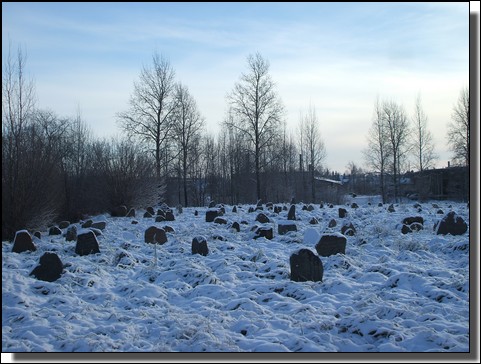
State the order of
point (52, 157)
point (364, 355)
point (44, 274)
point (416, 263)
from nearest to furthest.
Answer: point (364, 355) < point (44, 274) < point (416, 263) < point (52, 157)

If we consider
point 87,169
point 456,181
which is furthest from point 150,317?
point 456,181

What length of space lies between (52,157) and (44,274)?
8676mm

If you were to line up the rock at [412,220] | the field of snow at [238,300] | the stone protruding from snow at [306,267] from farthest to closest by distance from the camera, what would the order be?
the rock at [412,220] → the stone protruding from snow at [306,267] → the field of snow at [238,300]

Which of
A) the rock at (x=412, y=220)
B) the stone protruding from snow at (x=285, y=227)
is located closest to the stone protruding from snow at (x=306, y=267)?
the stone protruding from snow at (x=285, y=227)

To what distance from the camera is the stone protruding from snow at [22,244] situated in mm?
10867

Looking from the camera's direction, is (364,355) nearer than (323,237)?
Yes

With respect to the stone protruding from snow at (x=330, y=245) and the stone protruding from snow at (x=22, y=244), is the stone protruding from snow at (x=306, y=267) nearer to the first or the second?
the stone protruding from snow at (x=330, y=245)

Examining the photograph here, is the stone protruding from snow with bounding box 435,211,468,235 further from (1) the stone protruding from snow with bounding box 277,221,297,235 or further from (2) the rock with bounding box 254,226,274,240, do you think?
(2) the rock with bounding box 254,226,274,240

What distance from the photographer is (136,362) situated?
5.26m

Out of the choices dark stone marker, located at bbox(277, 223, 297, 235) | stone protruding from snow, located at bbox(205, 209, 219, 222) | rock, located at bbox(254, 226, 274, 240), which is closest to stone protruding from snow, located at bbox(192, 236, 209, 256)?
rock, located at bbox(254, 226, 274, 240)

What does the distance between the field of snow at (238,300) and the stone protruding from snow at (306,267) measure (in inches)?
8.2

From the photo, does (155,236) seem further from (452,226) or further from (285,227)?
(452,226)

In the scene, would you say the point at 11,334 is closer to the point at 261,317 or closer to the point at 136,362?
the point at 136,362

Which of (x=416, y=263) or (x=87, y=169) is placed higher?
(x=87, y=169)
